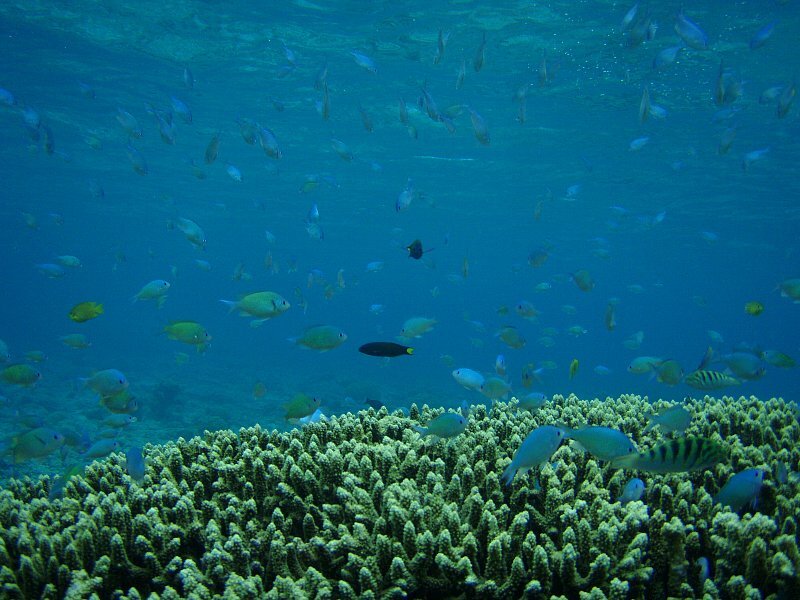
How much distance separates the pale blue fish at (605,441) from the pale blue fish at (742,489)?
735 millimetres

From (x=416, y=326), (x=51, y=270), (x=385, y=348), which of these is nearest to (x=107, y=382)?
(x=385, y=348)

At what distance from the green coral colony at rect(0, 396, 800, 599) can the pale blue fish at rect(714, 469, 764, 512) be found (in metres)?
0.09

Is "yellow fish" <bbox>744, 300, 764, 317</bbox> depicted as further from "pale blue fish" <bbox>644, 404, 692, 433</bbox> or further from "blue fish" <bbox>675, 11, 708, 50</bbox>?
"pale blue fish" <bbox>644, 404, 692, 433</bbox>

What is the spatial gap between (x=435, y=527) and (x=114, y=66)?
2620 centimetres

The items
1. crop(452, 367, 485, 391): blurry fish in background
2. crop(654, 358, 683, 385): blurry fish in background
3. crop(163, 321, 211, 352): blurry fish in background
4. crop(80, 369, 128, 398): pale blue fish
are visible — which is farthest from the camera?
crop(654, 358, 683, 385): blurry fish in background

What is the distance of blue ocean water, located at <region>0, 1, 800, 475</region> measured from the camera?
1667cm

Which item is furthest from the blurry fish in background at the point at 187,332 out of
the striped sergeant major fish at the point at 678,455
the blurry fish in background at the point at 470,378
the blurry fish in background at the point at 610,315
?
the blurry fish in background at the point at 610,315

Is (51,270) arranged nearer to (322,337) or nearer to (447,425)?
(322,337)

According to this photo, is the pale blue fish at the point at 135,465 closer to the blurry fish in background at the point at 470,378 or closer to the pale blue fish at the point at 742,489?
the blurry fish in background at the point at 470,378

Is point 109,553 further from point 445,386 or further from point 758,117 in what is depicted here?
point 445,386

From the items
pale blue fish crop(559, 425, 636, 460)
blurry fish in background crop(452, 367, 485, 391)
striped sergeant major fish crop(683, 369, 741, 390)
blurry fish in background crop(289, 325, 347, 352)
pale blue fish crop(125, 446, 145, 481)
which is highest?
blurry fish in background crop(289, 325, 347, 352)

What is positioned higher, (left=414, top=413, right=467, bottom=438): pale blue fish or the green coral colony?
(left=414, top=413, right=467, bottom=438): pale blue fish

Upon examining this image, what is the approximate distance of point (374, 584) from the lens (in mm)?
2758

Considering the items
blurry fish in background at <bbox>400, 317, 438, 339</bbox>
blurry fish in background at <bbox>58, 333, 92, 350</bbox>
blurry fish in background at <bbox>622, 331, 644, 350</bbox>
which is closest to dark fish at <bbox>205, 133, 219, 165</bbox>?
blurry fish in background at <bbox>58, 333, 92, 350</bbox>
